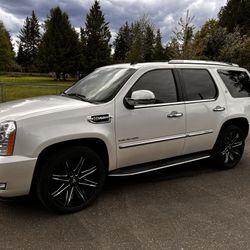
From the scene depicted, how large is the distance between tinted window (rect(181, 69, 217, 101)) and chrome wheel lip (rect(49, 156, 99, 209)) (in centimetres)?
195

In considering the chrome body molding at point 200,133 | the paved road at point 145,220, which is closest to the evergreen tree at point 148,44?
the chrome body molding at point 200,133

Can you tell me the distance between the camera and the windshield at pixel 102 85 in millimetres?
3953

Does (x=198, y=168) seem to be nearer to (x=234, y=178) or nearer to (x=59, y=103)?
(x=234, y=178)

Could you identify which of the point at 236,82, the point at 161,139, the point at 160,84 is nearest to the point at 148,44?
the point at 236,82

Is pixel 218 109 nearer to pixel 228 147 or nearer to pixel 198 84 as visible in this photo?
pixel 198 84

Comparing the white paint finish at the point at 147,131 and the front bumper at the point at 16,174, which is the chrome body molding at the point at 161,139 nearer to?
the white paint finish at the point at 147,131

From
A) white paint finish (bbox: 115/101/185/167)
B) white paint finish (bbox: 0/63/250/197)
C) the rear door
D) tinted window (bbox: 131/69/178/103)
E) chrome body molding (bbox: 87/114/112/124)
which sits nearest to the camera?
white paint finish (bbox: 0/63/250/197)

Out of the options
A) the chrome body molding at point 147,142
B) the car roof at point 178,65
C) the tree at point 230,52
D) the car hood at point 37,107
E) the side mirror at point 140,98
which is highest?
the tree at point 230,52

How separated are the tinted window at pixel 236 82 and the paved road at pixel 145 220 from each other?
166 cm

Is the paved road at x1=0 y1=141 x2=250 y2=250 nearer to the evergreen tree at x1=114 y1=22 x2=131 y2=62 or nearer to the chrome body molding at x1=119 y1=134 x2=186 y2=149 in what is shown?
the chrome body molding at x1=119 y1=134 x2=186 y2=149

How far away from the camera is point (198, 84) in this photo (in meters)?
4.82

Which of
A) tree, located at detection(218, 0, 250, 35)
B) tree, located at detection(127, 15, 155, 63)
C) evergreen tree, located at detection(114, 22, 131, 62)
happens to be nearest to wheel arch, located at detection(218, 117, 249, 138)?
tree, located at detection(127, 15, 155, 63)

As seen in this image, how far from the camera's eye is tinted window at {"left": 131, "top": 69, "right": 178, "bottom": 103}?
165 inches

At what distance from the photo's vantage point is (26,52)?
278 feet
